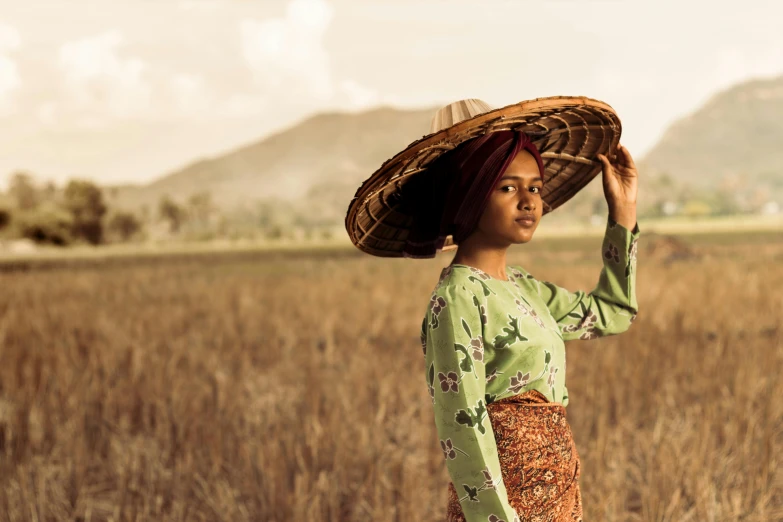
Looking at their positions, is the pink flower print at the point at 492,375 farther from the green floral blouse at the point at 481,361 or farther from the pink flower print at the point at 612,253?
the pink flower print at the point at 612,253

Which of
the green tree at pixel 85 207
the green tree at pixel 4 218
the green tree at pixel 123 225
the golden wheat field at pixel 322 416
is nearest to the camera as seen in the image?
the golden wheat field at pixel 322 416

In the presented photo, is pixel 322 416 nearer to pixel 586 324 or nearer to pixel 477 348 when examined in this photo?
pixel 586 324

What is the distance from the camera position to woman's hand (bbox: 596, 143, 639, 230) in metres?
1.71

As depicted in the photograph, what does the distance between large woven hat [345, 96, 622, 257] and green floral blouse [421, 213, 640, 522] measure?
18 cm

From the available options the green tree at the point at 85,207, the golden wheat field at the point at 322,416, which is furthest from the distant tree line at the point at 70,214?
the golden wheat field at the point at 322,416

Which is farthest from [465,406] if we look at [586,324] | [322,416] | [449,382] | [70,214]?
[70,214]

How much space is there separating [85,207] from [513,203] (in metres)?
38.9

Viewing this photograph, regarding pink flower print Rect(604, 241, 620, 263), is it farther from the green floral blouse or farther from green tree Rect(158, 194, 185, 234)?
green tree Rect(158, 194, 185, 234)

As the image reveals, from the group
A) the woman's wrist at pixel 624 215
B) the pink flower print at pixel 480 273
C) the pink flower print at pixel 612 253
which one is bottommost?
the pink flower print at pixel 480 273

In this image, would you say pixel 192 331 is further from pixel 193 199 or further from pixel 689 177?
pixel 689 177

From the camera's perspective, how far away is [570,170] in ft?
5.90

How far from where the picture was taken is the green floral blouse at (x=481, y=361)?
1.39 metres

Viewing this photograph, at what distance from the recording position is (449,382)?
4.64ft

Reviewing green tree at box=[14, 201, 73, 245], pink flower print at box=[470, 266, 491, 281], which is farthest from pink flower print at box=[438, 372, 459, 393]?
green tree at box=[14, 201, 73, 245]
